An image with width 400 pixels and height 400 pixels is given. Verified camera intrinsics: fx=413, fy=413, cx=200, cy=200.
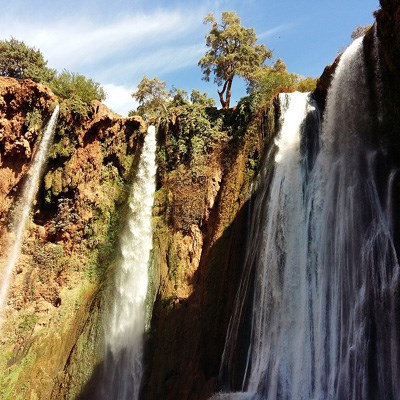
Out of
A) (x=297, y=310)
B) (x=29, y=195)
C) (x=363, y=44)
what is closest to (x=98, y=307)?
(x=29, y=195)

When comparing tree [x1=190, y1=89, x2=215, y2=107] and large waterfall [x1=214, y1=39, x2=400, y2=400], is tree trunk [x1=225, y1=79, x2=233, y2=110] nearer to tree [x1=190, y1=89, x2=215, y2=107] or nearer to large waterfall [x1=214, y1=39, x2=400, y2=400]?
tree [x1=190, y1=89, x2=215, y2=107]

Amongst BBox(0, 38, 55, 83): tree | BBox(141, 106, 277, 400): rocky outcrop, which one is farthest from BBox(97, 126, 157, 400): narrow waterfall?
BBox(0, 38, 55, 83): tree

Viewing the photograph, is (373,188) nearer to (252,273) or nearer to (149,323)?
(252,273)

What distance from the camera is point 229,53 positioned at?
28125 millimetres

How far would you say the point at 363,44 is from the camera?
562 inches

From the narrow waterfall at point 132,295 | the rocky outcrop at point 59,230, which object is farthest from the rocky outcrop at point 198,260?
the rocky outcrop at point 59,230

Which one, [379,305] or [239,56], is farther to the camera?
[239,56]

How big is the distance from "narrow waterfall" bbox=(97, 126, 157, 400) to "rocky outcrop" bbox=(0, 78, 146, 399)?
2.29ft

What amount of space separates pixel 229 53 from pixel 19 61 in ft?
44.9

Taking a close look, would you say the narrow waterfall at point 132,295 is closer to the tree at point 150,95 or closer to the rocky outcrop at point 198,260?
the rocky outcrop at point 198,260

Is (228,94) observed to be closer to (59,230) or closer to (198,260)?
(198,260)

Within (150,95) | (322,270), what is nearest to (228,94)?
(150,95)

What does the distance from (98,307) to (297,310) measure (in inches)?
404

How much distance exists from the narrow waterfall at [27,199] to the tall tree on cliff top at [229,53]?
11.2 m
